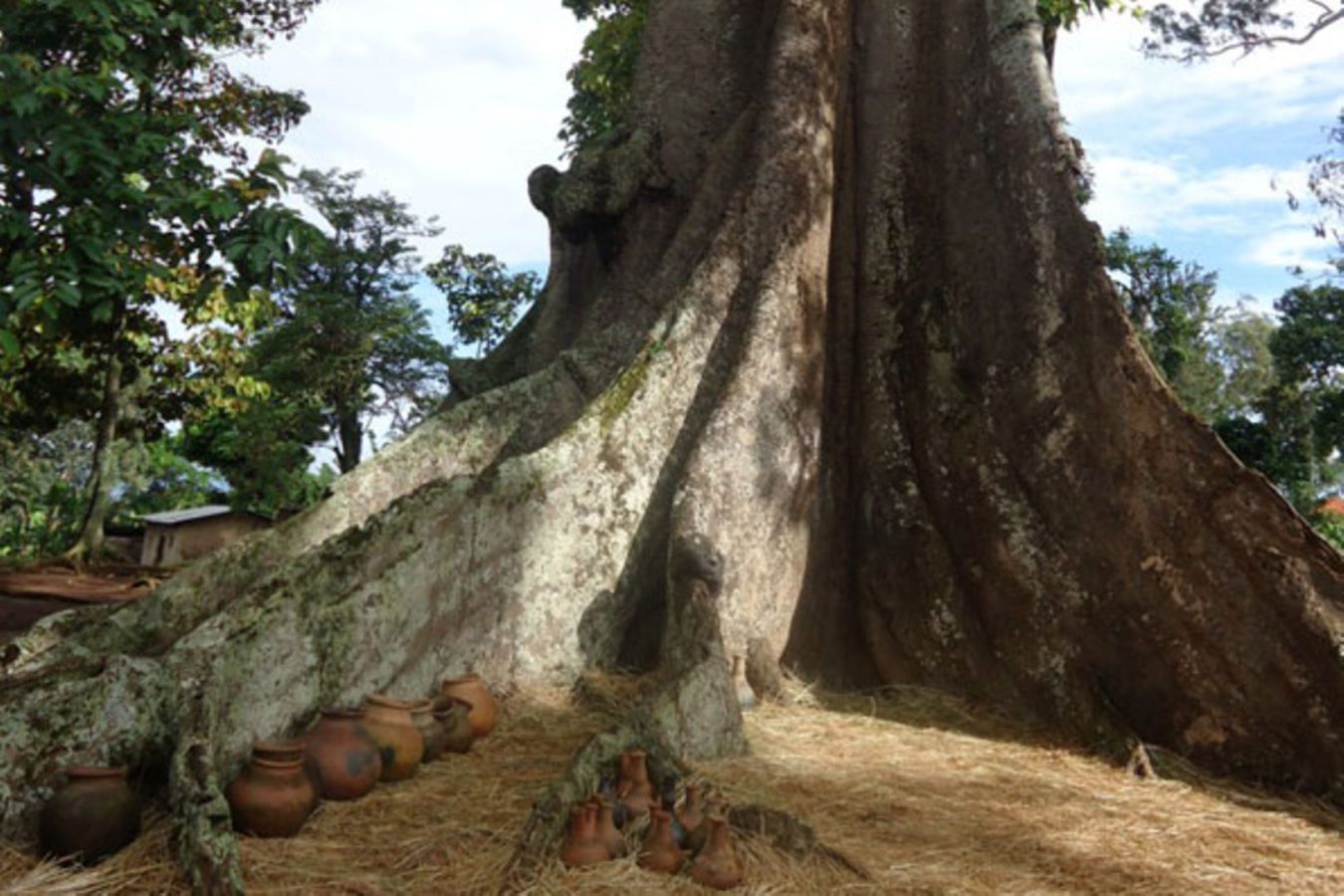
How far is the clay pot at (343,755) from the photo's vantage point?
3.20m

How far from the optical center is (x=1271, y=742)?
12.8 ft

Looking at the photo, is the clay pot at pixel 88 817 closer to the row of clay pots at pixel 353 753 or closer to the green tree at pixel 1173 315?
the row of clay pots at pixel 353 753

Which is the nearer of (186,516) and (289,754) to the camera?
(289,754)

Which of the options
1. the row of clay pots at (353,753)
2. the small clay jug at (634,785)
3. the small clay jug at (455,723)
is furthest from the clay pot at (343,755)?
the small clay jug at (634,785)

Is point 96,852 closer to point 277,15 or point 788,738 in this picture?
point 788,738

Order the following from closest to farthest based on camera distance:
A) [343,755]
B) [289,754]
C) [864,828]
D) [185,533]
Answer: [289,754] → [864,828] → [343,755] → [185,533]

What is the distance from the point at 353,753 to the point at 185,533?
12.7m

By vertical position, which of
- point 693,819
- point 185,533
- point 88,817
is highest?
point 185,533

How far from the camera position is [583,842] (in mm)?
2684

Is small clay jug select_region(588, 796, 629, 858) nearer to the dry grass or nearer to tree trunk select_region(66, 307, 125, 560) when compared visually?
the dry grass

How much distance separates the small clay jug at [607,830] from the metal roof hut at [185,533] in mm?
12587

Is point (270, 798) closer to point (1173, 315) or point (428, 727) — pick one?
point (428, 727)

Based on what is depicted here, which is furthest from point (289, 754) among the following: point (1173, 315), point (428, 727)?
point (1173, 315)

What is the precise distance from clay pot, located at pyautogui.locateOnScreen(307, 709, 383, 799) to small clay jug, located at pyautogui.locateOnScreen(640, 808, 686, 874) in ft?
3.44
